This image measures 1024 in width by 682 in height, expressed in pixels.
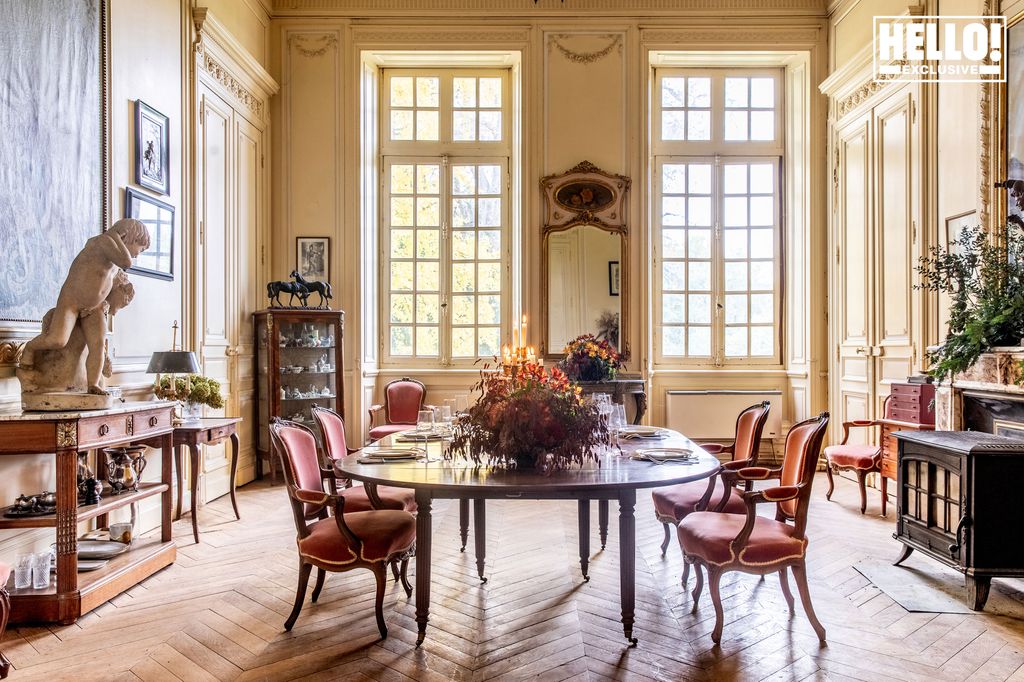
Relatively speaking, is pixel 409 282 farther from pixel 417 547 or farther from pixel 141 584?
pixel 417 547

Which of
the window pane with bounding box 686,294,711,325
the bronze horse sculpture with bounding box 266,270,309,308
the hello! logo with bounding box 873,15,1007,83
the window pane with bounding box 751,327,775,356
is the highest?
the hello! logo with bounding box 873,15,1007,83

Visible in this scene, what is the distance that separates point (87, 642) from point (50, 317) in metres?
1.56

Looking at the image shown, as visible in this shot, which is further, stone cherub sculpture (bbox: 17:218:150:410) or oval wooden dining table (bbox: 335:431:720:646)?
stone cherub sculpture (bbox: 17:218:150:410)

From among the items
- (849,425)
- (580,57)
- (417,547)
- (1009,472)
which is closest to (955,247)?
(849,425)

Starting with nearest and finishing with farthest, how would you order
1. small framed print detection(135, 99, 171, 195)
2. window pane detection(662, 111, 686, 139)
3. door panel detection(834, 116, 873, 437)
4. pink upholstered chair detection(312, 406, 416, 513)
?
pink upholstered chair detection(312, 406, 416, 513) < small framed print detection(135, 99, 171, 195) < door panel detection(834, 116, 873, 437) < window pane detection(662, 111, 686, 139)

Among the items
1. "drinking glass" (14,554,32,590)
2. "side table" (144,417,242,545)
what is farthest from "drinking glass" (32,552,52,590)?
"side table" (144,417,242,545)

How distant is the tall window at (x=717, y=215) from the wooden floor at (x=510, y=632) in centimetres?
359

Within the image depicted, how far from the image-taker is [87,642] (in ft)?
9.17

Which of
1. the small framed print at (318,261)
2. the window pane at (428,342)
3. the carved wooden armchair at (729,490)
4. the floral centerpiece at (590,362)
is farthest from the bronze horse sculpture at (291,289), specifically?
the carved wooden armchair at (729,490)

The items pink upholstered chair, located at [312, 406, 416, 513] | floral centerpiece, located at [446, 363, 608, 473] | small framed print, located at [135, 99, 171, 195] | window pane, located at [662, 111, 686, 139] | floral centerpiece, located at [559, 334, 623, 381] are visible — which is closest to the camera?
floral centerpiece, located at [446, 363, 608, 473]

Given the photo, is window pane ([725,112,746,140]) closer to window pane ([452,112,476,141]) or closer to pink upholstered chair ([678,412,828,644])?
window pane ([452,112,476,141])

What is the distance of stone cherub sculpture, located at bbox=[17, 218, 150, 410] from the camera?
10.2ft

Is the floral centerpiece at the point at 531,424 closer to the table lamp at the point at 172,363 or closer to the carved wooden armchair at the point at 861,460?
the table lamp at the point at 172,363

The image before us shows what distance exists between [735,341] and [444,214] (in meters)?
3.67
